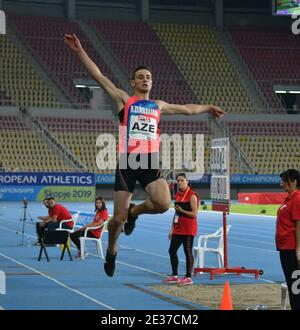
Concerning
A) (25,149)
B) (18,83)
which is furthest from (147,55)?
(25,149)

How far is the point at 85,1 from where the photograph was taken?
1972 inches

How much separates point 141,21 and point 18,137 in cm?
1259

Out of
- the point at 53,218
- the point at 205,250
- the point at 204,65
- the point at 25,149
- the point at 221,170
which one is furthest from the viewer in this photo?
the point at 204,65

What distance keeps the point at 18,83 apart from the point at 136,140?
38969 millimetres

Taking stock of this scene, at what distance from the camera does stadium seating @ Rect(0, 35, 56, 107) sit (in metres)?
43.9

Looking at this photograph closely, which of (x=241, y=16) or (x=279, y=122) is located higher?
(x=241, y=16)

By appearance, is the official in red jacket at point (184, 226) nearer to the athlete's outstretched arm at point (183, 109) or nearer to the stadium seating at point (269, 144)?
the athlete's outstretched arm at point (183, 109)

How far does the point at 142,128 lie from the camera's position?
6523 millimetres

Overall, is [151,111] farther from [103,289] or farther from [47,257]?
[47,257]

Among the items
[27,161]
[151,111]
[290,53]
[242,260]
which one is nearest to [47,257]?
[242,260]

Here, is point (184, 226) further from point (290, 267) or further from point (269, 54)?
point (269, 54)

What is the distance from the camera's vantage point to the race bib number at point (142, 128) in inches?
257

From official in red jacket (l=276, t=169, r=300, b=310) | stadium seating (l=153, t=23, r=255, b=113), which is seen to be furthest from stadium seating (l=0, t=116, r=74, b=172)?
official in red jacket (l=276, t=169, r=300, b=310)

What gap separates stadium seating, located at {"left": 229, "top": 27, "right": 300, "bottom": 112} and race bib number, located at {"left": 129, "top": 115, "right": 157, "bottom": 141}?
43.5 metres
